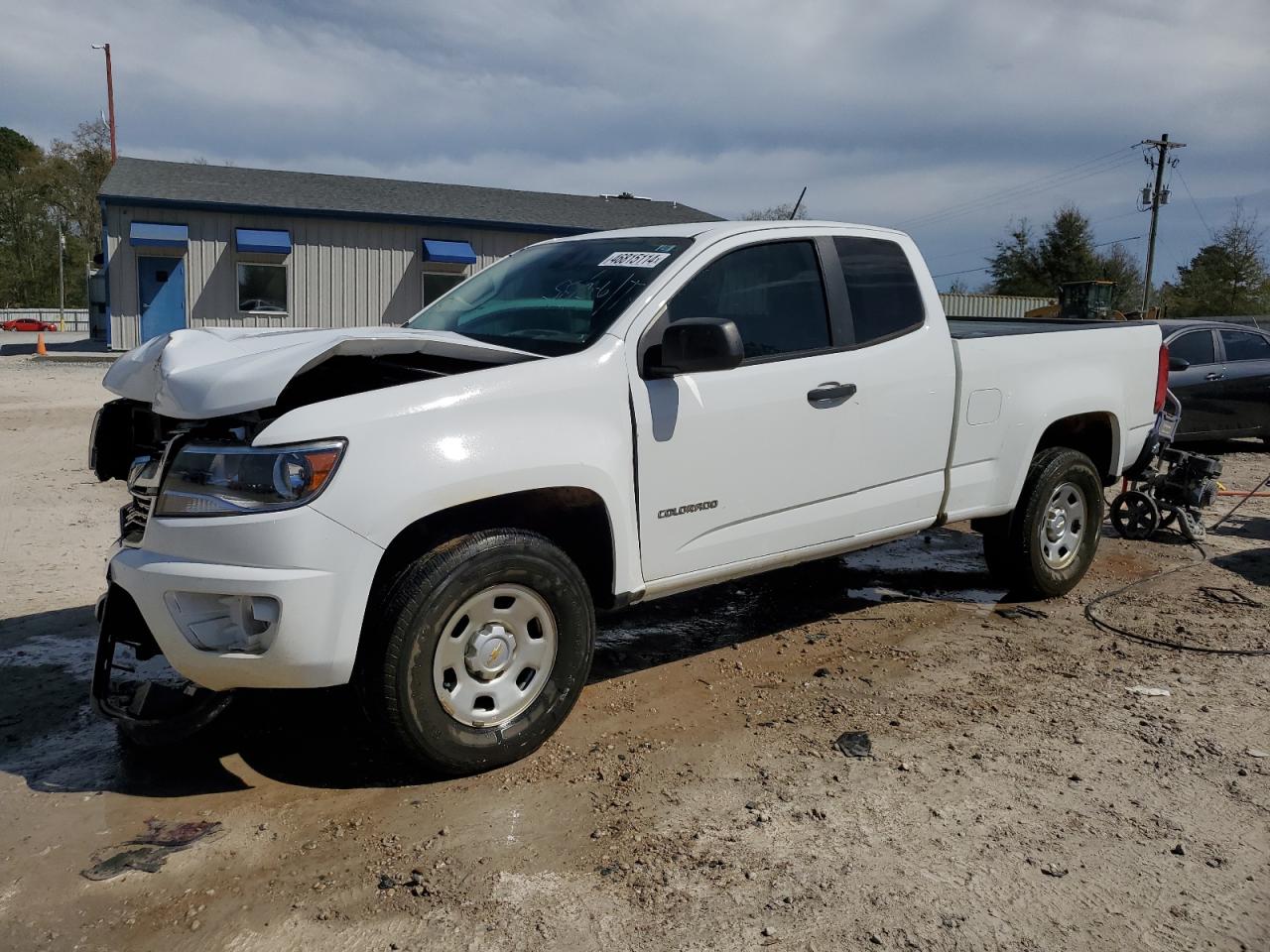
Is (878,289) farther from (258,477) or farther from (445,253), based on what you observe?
(445,253)

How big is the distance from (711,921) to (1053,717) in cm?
212

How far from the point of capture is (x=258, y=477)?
3.26 m

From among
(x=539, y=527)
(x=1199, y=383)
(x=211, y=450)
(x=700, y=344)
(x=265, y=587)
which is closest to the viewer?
(x=265, y=587)

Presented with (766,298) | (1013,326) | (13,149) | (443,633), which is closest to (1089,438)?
(1013,326)

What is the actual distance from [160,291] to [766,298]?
2279 cm

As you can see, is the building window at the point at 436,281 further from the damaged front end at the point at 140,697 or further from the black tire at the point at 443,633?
the black tire at the point at 443,633

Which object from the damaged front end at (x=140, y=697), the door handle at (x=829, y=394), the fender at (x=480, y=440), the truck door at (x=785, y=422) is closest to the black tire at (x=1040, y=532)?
the truck door at (x=785, y=422)

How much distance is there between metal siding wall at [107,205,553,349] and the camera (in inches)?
938

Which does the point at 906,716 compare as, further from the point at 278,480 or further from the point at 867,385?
the point at 278,480

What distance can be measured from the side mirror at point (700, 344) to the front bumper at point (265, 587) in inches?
52.0

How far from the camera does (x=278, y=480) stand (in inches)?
128

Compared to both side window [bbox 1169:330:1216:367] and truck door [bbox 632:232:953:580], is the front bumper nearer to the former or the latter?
truck door [bbox 632:232:953:580]

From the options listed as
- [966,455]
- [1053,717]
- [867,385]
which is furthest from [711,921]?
[966,455]

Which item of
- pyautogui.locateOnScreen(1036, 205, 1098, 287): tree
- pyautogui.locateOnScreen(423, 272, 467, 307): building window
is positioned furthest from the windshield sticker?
pyautogui.locateOnScreen(1036, 205, 1098, 287): tree
